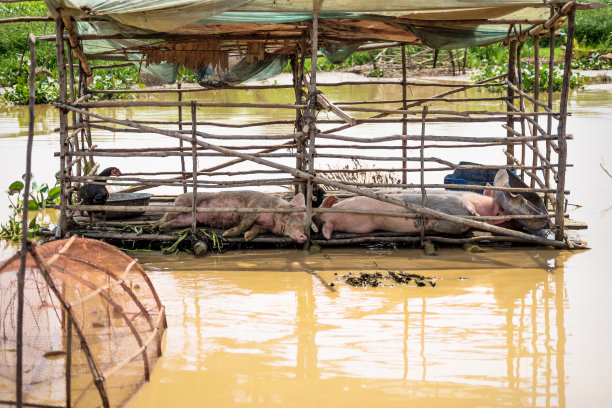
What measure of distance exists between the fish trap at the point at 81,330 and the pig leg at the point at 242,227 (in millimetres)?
2042

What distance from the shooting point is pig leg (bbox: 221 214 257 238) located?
22.6 ft

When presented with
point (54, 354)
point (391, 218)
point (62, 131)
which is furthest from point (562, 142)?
point (54, 354)

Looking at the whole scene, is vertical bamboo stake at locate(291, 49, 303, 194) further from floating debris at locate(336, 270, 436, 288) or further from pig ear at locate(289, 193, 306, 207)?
floating debris at locate(336, 270, 436, 288)

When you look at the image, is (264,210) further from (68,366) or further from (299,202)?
(68,366)

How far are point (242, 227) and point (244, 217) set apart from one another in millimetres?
153

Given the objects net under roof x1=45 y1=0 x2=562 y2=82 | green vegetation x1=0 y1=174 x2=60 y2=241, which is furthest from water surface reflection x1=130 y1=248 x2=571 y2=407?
net under roof x1=45 y1=0 x2=562 y2=82

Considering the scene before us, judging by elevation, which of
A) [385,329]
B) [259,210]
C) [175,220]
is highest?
[259,210]

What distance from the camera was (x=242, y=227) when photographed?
6.91 metres

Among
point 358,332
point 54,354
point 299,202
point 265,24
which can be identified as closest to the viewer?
point 54,354

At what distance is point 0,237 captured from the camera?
24.1 ft

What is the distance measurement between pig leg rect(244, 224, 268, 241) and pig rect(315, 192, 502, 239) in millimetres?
548

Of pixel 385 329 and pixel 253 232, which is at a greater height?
pixel 253 232

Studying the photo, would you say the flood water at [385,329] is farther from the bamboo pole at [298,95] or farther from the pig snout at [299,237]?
the bamboo pole at [298,95]

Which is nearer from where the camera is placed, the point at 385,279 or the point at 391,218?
the point at 385,279
